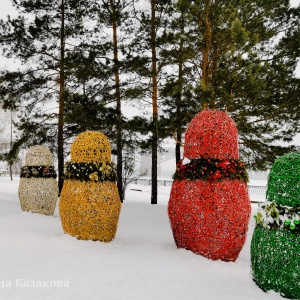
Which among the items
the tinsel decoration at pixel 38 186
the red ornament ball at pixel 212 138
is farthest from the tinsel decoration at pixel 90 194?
the tinsel decoration at pixel 38 186

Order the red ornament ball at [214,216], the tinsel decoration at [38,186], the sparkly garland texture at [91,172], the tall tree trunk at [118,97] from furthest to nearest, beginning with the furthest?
the tall tree trunk at [118,97]
the tinsel decoration at [38,186]
the sparkly garland texture at [91,172]
the red ornament ball at [214,216]

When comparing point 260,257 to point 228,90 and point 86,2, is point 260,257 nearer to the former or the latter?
point 228,90

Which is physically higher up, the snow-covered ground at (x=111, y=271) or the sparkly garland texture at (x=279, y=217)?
the sparkly garland texture at (x=279, y=217)

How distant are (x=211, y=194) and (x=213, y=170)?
1.32ft

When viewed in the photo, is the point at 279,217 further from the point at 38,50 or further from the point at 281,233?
the point at 38,50

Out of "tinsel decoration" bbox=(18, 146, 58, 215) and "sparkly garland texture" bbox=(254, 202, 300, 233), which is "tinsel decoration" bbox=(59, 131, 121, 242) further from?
"tinsel decoration" bbox=(18, 146, 58, 215)

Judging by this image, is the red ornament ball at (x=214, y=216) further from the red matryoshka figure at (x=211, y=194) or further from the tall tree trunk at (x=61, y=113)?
the tall tree trunk at (x=61, y=113)

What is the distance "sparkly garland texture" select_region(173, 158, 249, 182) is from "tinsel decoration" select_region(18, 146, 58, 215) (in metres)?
6.12

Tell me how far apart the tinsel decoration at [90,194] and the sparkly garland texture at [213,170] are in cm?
157

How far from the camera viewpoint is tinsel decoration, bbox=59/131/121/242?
6668 millimetres

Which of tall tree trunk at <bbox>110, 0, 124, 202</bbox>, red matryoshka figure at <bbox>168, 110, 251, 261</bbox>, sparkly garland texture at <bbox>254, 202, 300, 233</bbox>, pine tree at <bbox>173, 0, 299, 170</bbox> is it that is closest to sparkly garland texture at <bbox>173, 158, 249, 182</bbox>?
red matryoshka figure at <bbox>168, 110, 251, 261</bbox>

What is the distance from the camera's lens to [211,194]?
580 cm

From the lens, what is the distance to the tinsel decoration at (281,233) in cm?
414

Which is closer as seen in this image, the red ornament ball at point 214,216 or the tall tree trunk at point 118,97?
the red ornament ball at point 214,216
